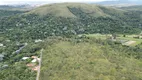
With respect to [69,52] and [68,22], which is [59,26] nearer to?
[68,22]

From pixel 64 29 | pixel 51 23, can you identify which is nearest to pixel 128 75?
pixel 64 29

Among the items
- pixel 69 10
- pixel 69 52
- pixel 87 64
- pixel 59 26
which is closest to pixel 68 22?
pixel 59 26

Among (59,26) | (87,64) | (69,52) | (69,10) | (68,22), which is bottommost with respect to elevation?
(59,26)

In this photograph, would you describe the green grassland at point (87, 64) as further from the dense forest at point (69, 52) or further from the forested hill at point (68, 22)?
the forested hill at point (68, 22)

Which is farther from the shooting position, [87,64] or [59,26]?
[59,26]

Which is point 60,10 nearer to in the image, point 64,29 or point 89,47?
point 64,29

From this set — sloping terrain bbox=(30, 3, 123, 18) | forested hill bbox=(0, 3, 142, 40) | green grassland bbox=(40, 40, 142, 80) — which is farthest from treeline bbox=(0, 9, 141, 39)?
green grassland bbox=(40, 40, 142, 80)
